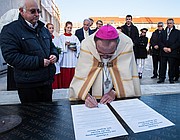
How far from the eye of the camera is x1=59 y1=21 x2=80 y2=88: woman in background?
464cm

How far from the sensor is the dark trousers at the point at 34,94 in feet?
6.87

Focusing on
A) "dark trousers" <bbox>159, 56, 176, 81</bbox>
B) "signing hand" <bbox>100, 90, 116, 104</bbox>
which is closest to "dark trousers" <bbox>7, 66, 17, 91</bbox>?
"signing hand" <bbox>100, 90, 116, 104</bbox>

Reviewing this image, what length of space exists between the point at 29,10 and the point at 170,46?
→ 14.6ft

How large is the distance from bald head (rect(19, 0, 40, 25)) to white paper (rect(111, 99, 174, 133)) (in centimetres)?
117

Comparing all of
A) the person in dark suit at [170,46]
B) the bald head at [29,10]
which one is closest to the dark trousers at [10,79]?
the bald head at [29,10]

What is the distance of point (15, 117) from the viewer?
1347mm

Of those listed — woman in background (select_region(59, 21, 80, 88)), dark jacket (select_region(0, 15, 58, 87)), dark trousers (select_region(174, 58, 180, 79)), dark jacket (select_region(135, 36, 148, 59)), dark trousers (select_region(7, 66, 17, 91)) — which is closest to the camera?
dark jacket (select_region(0, 15, 58, 87))

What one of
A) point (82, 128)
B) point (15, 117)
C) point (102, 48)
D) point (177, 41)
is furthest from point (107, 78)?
point (177, 41)

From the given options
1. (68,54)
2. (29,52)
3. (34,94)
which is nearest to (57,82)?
(68,54)

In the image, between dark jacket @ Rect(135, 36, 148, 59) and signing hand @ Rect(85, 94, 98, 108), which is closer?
signing hand @ Rect(85, 94, 98, 108)

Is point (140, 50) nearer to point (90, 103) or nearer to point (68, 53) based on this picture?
point (68, 53)

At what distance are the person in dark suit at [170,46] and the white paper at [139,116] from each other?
4.21 metres

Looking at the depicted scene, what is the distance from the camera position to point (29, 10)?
198 cm

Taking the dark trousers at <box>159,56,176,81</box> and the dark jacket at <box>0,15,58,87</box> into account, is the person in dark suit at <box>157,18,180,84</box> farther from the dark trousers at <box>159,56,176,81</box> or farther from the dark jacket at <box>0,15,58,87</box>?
the dark jacket at <box>0,15,58,87</box>
